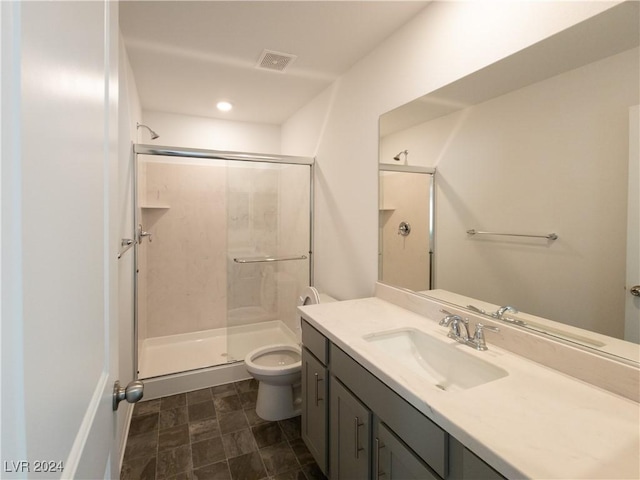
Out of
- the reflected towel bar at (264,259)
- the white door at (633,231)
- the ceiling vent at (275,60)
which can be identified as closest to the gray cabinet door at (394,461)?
the white door at (633,231)

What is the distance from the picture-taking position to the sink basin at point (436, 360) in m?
1.23

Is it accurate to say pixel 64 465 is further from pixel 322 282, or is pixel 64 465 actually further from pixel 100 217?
pixel 322 282

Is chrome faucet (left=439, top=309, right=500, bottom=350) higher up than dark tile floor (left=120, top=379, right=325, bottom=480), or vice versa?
chrome faucet (left=439, top=309, right=500, bottom=350)

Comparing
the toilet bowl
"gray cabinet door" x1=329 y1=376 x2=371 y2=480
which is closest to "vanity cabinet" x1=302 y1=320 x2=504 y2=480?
"gray cabinet door" x1=329 y1=376 x2=371 y2=480

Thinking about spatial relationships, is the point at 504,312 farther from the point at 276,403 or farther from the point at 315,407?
the point at 276,403

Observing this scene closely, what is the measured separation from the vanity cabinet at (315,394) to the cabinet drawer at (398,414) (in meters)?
0.19

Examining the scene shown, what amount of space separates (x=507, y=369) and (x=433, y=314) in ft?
1.74

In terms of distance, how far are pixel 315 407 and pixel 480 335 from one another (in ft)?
3.07

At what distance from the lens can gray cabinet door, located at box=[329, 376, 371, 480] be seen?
4.12 feet

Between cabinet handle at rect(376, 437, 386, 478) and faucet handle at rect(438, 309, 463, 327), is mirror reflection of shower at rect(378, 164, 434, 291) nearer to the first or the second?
faucet handle at rect(438, 309, 463, 327)

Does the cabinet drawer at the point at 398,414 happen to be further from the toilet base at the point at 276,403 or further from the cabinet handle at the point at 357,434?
the toilet base at the point at 276,403

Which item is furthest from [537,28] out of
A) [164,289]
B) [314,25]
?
[164,289]

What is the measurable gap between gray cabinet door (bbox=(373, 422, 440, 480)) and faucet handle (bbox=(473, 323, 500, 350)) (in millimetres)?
506

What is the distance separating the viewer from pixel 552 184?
1190 mm
